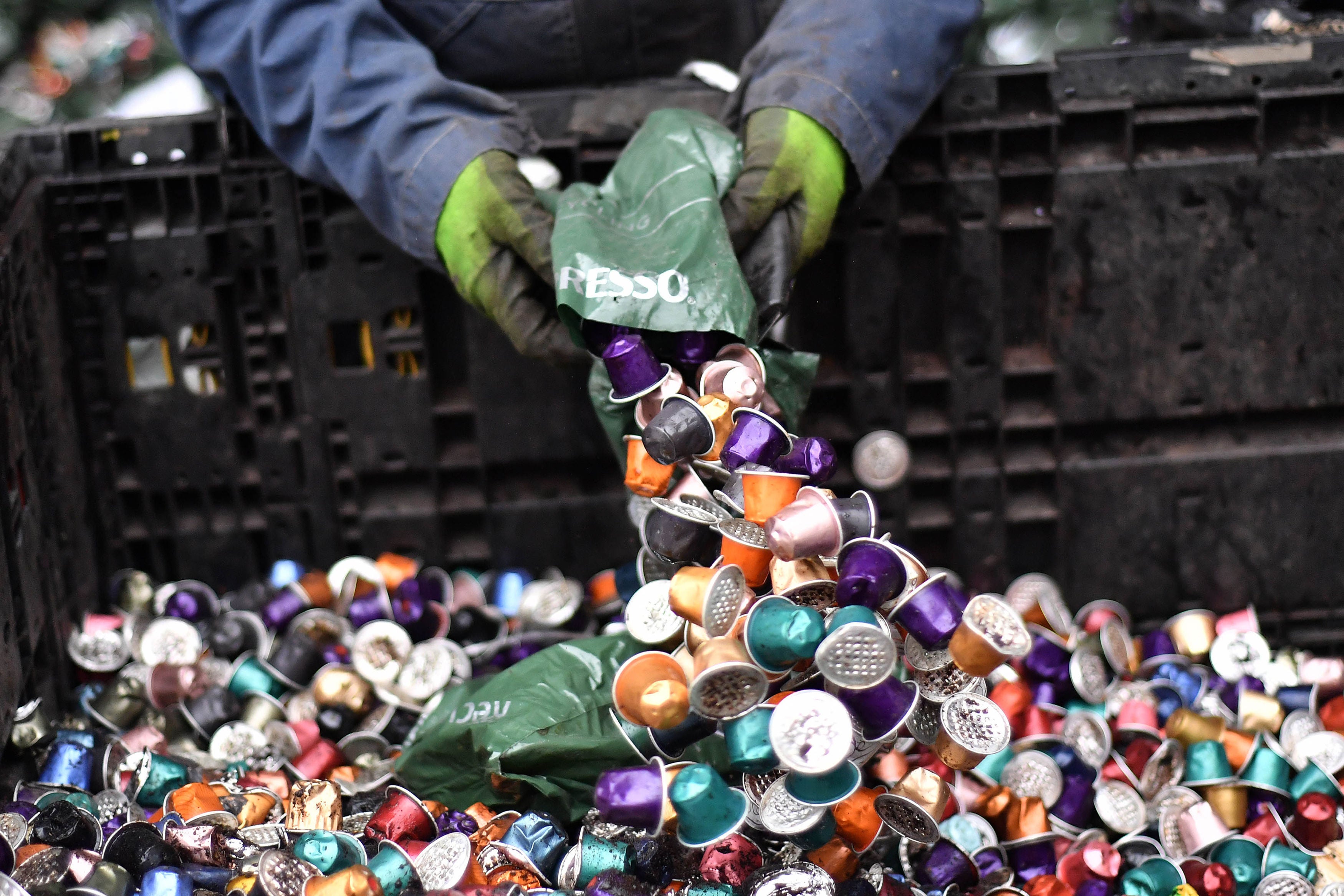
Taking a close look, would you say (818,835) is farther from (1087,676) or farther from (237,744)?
(237,744)

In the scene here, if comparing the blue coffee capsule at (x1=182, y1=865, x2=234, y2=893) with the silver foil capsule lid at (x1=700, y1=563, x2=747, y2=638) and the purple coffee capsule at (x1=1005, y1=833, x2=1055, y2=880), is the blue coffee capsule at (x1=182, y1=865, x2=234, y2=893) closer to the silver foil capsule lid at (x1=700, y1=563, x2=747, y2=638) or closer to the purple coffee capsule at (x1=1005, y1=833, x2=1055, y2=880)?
the silver foil capsule lid at (x1=700, y1=563, x2=747, y2=638)

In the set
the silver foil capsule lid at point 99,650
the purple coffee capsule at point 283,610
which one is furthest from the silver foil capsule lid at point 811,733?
the silver foil capsule lid at point 99,650

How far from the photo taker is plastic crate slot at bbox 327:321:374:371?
9.72 ft

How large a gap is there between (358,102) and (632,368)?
87 centimetres

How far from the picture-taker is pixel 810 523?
1929 mm

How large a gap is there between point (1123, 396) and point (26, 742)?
7.97 feet

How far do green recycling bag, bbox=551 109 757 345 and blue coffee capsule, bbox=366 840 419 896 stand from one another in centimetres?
96

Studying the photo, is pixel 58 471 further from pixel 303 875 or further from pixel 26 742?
pixel 303 875

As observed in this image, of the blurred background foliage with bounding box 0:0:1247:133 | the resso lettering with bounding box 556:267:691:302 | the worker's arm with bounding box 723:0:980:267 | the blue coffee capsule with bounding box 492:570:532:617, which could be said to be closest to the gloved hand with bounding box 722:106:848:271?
the worker's arm with bounding box 723:0:980:267

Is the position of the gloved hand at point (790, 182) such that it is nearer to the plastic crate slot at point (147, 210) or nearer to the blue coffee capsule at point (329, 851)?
the blue coffee capsule at point (329, 851)

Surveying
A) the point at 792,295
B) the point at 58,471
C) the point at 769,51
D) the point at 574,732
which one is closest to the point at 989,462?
the point at 792,295

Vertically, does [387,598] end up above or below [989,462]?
below

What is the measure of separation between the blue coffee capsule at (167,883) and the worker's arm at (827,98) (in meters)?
1.44


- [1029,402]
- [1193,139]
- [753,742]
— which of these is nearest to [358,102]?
[753,742]
